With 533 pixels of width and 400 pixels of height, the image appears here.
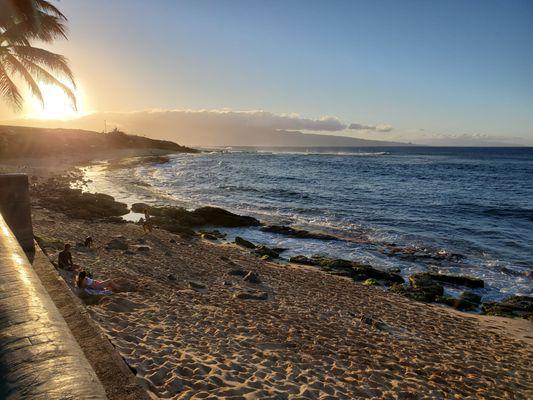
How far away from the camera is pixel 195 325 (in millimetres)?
7914

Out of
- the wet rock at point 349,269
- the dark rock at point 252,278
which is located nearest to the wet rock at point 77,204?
the dark rock at point 252,278

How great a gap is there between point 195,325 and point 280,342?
5.84 feet

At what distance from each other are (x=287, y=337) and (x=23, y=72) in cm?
1913

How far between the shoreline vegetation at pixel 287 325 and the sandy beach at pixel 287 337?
Result: 0.03 m

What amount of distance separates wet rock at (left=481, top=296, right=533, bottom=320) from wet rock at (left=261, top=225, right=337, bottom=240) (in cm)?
913

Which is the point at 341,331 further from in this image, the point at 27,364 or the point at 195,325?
the point at 27,364

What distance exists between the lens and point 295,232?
21.4 metres

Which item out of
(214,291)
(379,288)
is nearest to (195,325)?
(214,291)

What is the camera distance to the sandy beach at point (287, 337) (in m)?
6.11

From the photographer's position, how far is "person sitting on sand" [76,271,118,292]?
334 inches

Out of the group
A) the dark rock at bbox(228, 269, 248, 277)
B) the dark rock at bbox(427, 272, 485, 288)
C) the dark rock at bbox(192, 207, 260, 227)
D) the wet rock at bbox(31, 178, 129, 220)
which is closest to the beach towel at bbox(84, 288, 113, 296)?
the dark rock at bbox(228, 269, 248, 277)

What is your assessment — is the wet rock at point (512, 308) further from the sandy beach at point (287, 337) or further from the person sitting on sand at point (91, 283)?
the person sitting on sand at point (91, 283)

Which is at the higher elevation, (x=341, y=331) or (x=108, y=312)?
(x=108, y=312)

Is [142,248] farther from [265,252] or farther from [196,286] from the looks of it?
[265,252]
